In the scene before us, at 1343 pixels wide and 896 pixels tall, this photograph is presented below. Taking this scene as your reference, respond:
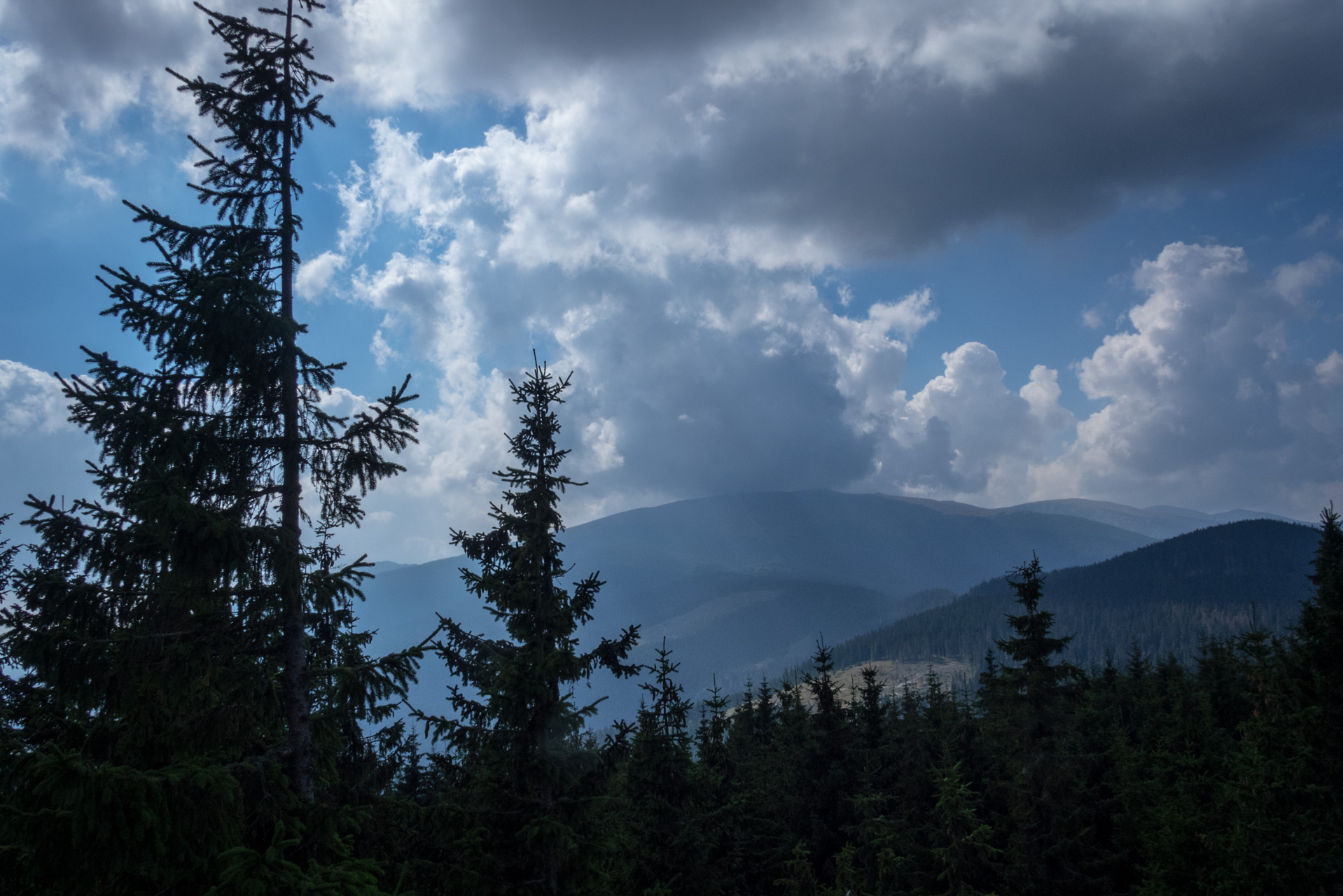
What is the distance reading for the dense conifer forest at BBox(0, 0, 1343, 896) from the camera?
745 cm

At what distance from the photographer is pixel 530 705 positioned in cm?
1550

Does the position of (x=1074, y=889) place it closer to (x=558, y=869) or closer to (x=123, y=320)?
(x=558, y=869)

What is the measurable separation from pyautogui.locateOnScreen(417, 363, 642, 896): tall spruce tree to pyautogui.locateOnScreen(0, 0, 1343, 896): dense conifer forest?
76 millimetres

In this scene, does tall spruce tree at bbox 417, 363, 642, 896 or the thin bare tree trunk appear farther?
tall spruce tree at bbox 417, 363, 642, 896

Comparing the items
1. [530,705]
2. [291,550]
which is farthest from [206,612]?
[530,705]

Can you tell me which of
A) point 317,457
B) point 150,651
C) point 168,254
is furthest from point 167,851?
point 168,254

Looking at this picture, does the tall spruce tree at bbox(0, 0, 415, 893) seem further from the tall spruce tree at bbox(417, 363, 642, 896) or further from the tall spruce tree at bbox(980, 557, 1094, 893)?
the tall spruce tree at bbox(980, 557, 1094, 893)

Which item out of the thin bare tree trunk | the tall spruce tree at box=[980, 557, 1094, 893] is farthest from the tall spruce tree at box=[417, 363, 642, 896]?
the tall spruce tree at box=[980, 557, 1094, 893]

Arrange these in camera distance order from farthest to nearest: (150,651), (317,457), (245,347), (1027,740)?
(1027,740), (317,457), (245,347), (150,651)

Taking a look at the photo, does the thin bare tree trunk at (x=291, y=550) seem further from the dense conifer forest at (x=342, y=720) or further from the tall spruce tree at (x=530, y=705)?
the tall spruce tree at (x=530, y=705)

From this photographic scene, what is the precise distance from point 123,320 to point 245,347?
1409 mm

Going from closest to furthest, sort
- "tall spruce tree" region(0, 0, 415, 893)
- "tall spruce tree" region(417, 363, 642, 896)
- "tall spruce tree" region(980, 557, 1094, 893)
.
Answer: "tall spruce tree" region(0, 0, 415, 893), "tall spruce tree" region(417, 363, 642, 896), "tall spruce tree" region(980, 557, 1094, 893)

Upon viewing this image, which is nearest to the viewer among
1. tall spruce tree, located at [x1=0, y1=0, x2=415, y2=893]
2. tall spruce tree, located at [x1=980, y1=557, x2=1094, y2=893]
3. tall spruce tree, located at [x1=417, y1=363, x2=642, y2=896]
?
tall spruce tree, located at [x1=0, y1=0, x2=415, y2=893]

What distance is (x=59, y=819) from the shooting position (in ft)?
19.1
